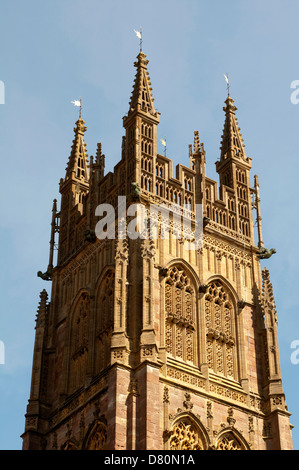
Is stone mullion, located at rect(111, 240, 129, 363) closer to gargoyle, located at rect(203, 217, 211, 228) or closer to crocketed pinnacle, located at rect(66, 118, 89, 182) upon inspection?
gargoyle, located at rect(203, 217, 211, 228)

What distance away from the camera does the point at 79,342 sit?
54.6 m

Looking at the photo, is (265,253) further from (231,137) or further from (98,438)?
(98,438)

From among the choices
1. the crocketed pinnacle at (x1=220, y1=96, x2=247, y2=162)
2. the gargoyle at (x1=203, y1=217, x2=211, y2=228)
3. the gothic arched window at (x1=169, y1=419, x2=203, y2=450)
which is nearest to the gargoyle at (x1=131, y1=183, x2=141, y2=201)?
the gargoyle at (x1=203, y1=217, x2=211, y2=228)

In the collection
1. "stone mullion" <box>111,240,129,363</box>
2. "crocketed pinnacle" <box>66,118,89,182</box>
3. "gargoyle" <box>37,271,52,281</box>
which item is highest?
"crocketed pinnacle" <box>66,118,89,182</box>

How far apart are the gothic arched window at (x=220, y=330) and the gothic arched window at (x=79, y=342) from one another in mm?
5590

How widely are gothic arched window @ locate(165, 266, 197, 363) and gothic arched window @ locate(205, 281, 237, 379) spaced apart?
97 centimetres

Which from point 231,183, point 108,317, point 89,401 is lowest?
point 89,401

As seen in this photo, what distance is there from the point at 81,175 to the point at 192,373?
1621 centimetres

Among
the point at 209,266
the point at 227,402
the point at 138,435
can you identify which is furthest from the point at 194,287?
the point at 138,435

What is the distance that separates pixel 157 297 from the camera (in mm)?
52031

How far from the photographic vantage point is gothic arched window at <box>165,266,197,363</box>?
170ft

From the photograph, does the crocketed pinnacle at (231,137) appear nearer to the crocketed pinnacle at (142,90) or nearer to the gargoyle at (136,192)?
the crocketed pinnacle at (142,90)

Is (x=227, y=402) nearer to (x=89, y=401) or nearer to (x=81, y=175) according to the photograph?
(x=89, y=401)

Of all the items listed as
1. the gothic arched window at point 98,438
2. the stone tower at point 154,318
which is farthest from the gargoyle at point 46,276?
the gothic arched window at point 98,438
